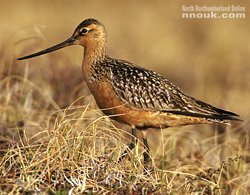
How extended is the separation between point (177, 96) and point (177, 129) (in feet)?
5.38

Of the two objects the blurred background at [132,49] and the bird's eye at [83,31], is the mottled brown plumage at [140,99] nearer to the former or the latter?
the bird's eye at [83,31]

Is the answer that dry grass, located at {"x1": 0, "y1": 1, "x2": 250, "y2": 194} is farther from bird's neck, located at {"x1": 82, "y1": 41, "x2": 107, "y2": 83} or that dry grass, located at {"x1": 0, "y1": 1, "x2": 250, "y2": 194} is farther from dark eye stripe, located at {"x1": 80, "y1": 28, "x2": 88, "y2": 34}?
dark eye stripe, located at {"x1": 80, "y1": 28, "x2": 88, "y2": 34}

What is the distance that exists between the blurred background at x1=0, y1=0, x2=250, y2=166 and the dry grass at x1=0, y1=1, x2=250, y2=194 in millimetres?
20

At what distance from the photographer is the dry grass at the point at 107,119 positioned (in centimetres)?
576

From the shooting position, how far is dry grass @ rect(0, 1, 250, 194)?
5758mm

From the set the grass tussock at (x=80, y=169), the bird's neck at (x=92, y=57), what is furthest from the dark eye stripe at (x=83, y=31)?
the grass tussock at (x=80, y=169)

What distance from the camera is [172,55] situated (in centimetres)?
1405

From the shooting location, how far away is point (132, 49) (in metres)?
14.3

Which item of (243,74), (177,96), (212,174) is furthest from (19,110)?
(243,74)

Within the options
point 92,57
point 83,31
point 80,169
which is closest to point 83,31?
point 83,31

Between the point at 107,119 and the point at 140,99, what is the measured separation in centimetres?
91

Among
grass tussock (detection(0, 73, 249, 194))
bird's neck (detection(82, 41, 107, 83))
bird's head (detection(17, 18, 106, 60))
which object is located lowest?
grass tussock (detection(0, 73, 249, 194))

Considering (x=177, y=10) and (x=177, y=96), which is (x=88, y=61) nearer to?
(x=177, y=96)

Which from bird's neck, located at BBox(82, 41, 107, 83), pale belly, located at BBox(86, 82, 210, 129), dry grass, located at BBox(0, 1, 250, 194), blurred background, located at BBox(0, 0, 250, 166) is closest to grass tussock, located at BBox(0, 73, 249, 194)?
dry grass, located at BBox(0, 1, 250, 194)
